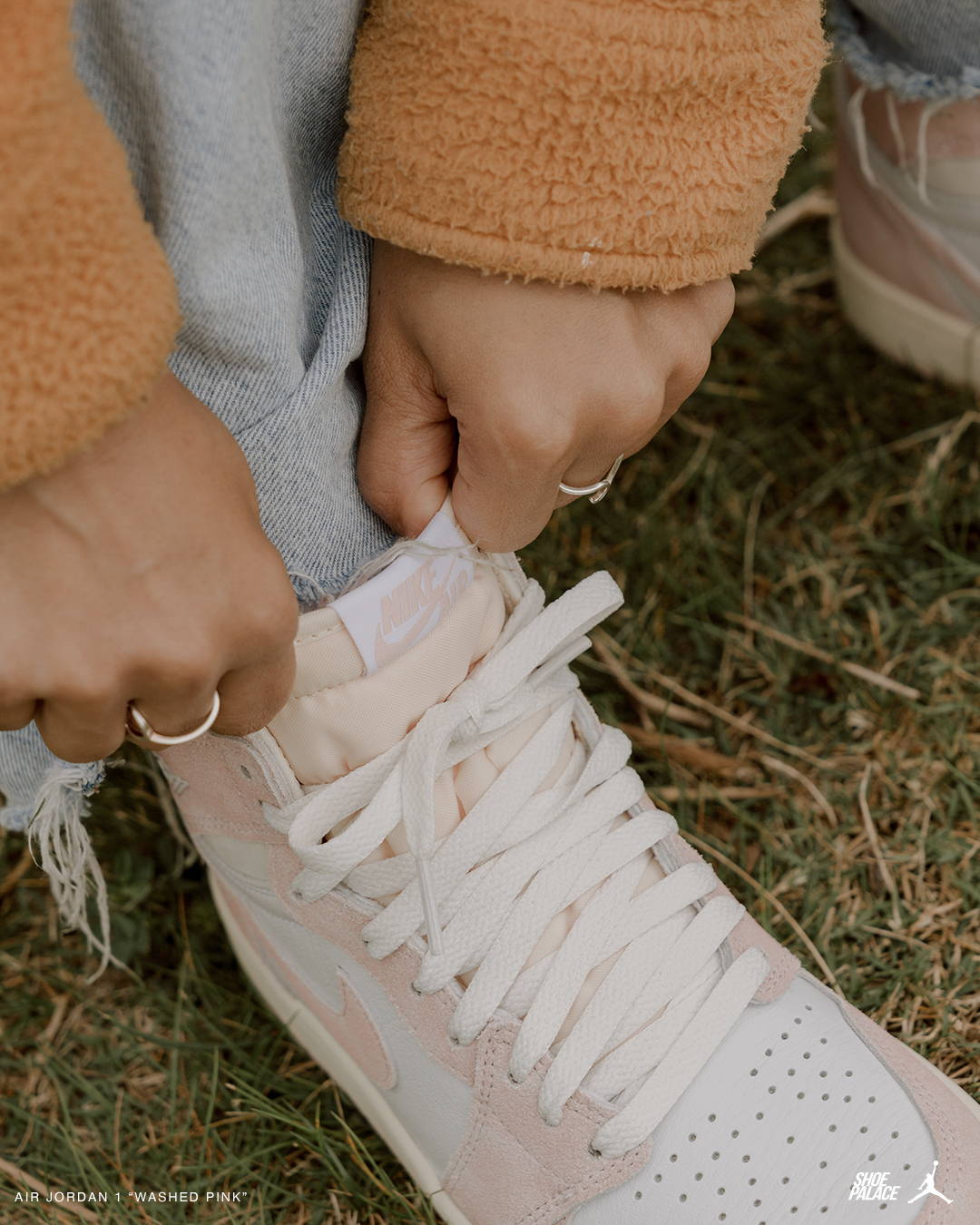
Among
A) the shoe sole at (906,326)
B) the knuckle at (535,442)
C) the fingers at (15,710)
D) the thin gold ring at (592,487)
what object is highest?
the knuckle at (535,442)

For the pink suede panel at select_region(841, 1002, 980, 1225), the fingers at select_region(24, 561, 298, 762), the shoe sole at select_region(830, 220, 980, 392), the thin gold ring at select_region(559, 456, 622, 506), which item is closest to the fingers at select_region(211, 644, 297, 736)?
the fingers at select_region(24, 561, 298, 762)

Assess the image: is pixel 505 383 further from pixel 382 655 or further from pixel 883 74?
pixel 883 74

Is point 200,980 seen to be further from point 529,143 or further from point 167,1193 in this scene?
point 529,143

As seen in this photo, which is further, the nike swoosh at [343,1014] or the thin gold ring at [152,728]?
the nike swoosh at [343,1014]

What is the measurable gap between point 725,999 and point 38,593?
483 millimetres

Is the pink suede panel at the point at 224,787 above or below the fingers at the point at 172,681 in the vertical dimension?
below

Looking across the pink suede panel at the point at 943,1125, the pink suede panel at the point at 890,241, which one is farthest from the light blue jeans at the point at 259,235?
the pink suede panel at the point at 890,241

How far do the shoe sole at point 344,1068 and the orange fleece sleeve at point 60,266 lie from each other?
537 millimetres

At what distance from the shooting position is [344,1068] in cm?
87

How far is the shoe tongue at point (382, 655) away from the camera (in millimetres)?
702

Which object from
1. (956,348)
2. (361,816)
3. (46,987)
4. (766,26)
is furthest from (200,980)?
(956,348)

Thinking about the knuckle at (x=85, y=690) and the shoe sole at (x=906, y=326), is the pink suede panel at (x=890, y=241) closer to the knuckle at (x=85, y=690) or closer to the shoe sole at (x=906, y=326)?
the shoe sole at (x=906, y=326)

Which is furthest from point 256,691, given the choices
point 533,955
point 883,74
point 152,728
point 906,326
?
point 906,326

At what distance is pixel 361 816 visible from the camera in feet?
2.37
